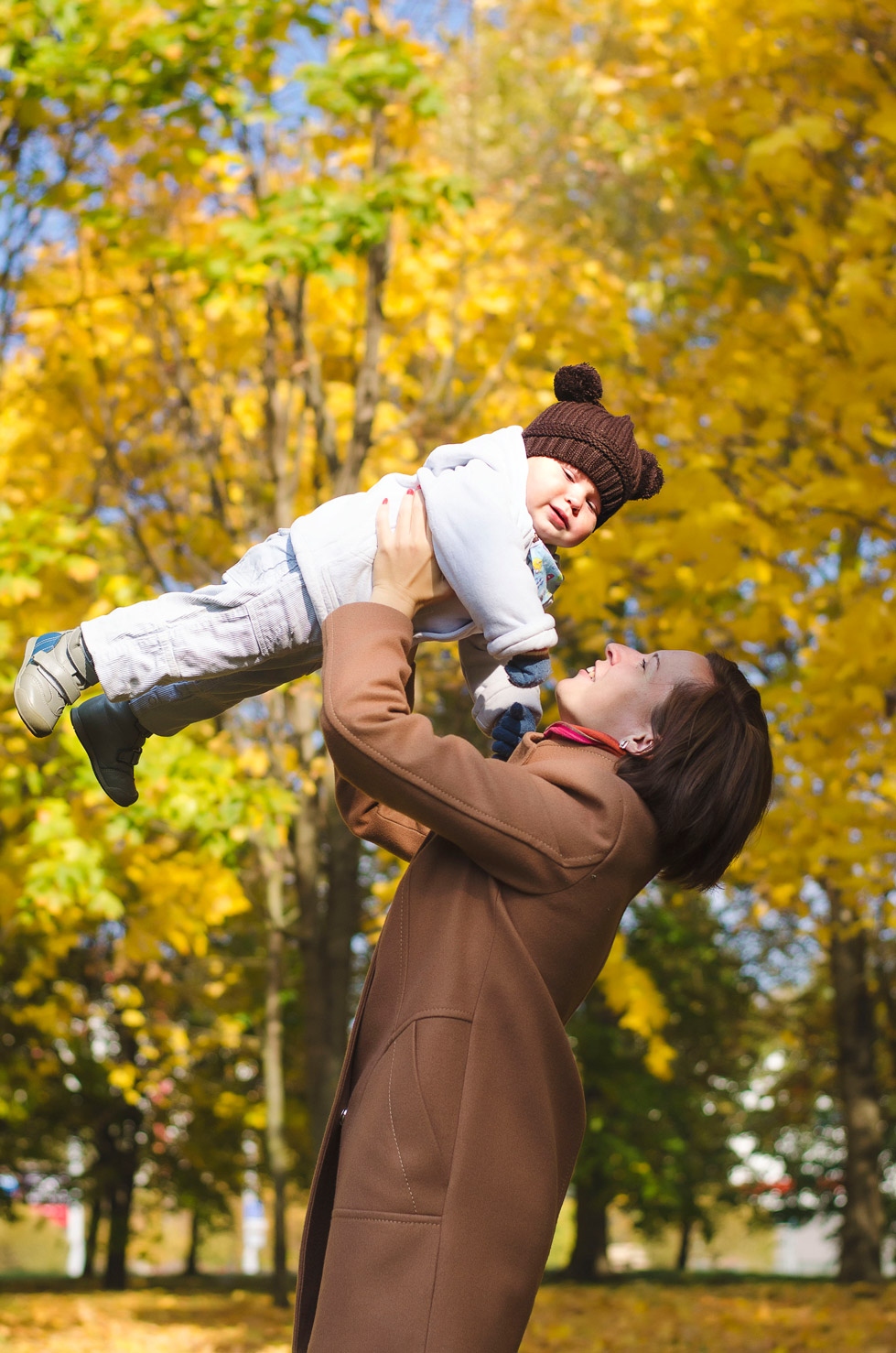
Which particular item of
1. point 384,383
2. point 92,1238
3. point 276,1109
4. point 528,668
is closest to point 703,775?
point 528,668

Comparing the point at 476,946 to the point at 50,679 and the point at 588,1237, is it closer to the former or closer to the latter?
the point at 50,679

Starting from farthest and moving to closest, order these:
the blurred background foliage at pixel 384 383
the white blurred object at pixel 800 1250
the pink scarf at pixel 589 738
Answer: the white blurred object at pixel 800 1250 < the blurred background foliage at pixel 384 383 < the pink scarf at pixel 589 738

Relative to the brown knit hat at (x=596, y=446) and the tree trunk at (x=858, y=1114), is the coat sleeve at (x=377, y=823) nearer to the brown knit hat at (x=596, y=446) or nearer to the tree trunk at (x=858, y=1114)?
the brown knit hat at (x=596, y=446)

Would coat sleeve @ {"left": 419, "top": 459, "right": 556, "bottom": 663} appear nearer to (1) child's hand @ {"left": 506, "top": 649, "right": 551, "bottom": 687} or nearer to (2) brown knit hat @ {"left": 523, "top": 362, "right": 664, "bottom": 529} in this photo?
(1) child's hand @ {"left": 506, "top": 649, "right": 551, "bottom": 687}

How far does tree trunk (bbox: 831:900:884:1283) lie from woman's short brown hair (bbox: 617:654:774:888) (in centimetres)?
879

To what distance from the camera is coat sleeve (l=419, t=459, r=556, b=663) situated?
179 cm

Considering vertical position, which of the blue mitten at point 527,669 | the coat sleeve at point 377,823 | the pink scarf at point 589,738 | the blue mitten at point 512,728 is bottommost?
the coat sleeve at point 377,823

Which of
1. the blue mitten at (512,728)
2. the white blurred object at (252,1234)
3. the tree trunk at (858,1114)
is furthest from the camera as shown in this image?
the white blurred object at (252,1234)

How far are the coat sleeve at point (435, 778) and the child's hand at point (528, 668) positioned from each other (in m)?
0.16

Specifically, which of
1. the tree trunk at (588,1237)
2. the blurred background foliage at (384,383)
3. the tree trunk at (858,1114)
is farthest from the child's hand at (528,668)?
the tree trunk at (588,1237)

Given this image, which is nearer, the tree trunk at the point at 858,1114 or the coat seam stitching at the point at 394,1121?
the coat seam stitching at the point at 394,1121

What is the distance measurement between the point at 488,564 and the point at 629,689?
12.3 inches

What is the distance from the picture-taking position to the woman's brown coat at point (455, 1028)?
5.33 feet

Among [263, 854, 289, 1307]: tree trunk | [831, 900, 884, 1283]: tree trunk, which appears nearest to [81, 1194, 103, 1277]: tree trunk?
[263, 854, 289, 1307]: tree trunk
